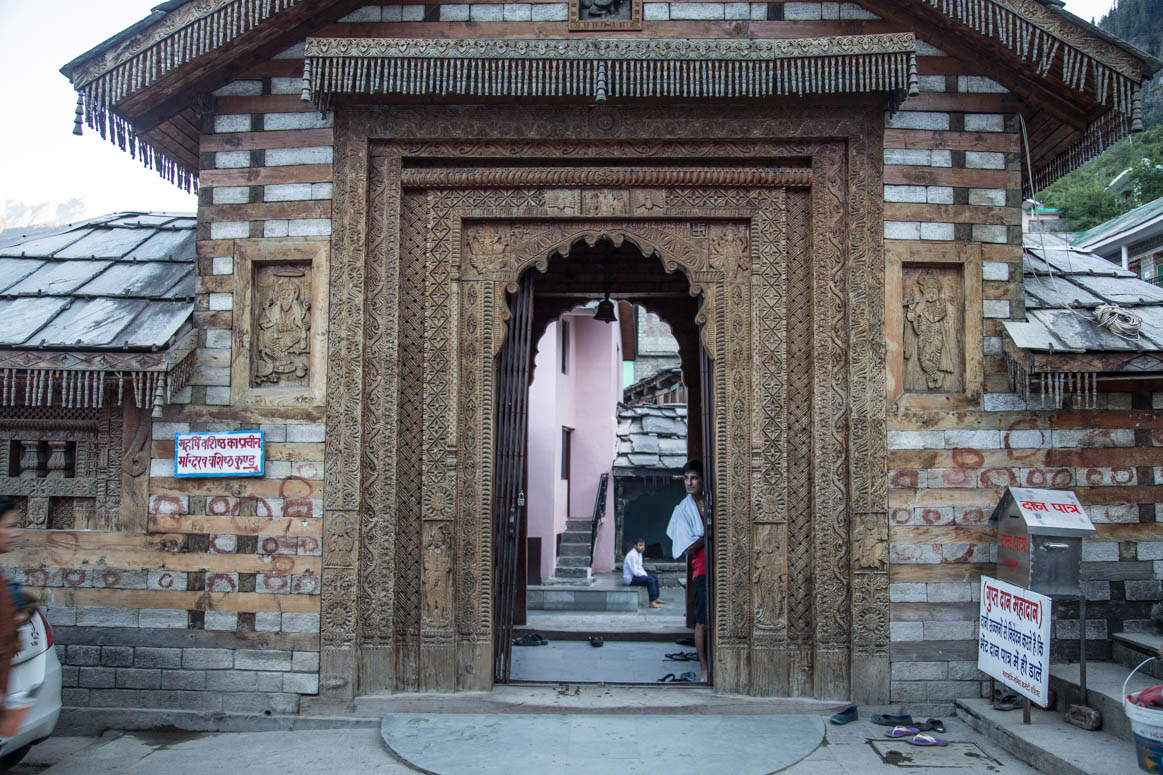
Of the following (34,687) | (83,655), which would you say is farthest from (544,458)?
(34,687)

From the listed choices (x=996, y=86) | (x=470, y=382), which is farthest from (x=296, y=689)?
(x=996, y=86)

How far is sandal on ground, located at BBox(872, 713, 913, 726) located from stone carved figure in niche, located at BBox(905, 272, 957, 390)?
8.10ft

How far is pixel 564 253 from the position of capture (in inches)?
293

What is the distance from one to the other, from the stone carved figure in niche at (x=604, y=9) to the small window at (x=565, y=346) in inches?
477

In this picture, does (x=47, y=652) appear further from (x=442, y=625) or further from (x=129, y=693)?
(x=442, y=625)

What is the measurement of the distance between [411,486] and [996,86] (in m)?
5.62

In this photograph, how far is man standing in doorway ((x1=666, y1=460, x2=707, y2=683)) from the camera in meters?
7.84

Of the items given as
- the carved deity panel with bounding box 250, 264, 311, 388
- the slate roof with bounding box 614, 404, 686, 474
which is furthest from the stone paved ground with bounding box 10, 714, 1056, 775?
the slate roof with bounding box 614, 404, 686, 474

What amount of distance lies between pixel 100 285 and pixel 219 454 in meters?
1.92

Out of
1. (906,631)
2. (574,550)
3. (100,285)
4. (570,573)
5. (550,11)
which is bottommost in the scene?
(570,573)

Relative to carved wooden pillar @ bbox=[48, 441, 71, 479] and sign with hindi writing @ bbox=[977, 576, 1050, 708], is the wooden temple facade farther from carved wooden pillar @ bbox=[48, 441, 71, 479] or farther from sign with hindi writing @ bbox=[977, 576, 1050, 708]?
carved wooden pillar @ bbox=[48, 441, 71, 479]

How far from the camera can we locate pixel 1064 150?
306 inches

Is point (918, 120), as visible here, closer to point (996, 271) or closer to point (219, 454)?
point (996, 271)

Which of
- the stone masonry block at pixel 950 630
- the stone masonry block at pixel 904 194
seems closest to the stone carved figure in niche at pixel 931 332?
the stone masonry block at pixel 904 194
